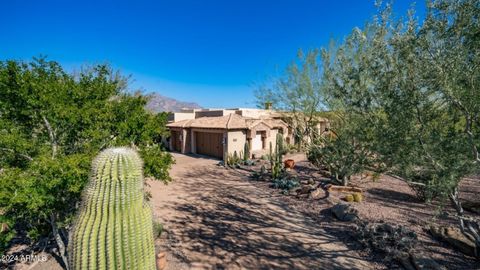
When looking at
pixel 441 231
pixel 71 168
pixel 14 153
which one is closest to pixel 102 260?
pixel 71 168

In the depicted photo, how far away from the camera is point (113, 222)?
315 cm

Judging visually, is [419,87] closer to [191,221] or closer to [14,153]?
[191,221]

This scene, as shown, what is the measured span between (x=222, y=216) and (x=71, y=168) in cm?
549

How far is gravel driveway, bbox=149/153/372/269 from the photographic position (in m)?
6.07

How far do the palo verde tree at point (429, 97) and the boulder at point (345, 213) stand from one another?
3.11 metres

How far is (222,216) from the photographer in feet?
29.6

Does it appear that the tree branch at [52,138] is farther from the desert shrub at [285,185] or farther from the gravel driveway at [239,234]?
the desert shrub at [285,185]

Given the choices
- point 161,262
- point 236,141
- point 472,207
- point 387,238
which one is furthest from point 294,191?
point 236,141

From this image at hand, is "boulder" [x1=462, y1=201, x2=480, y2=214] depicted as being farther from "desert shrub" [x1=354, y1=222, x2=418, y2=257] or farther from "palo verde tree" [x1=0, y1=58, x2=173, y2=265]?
"palo verde tree" [x1=0, y1=58, x2=173, y2=265]

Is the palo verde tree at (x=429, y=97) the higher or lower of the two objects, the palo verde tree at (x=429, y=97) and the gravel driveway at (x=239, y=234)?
the higher

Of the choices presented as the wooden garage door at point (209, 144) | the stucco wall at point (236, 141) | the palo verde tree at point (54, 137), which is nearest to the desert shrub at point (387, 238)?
the palo verde tree at point (54, 137)

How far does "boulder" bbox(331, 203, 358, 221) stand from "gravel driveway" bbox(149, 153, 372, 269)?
968mm

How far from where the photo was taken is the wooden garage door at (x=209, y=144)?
2147 cm

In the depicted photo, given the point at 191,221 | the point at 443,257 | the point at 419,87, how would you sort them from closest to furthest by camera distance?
the point at 419,87 → the point at 443,257 → the point at 191,221
